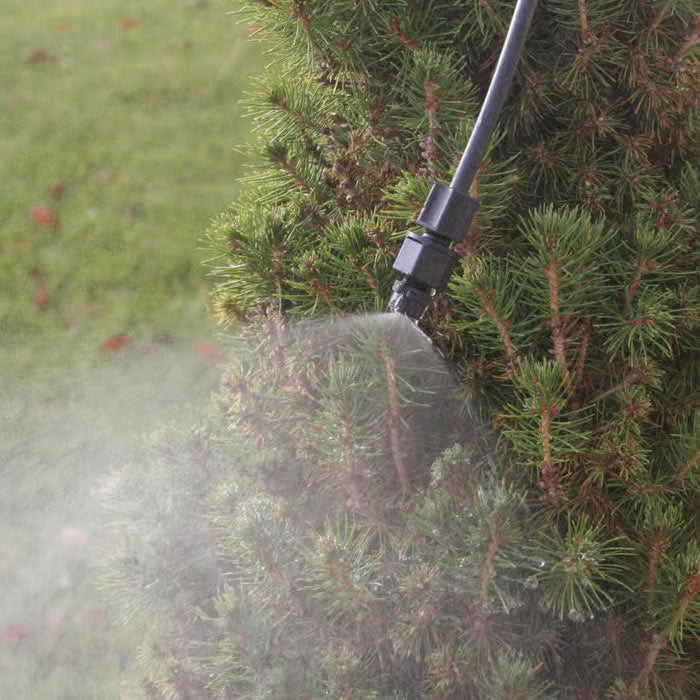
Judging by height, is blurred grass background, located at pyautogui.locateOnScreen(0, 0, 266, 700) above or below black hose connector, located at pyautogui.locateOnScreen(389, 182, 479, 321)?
below

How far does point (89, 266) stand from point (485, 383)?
8.88 feet

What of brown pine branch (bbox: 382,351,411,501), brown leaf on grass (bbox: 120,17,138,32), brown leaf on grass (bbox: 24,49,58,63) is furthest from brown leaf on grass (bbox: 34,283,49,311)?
brown pine branch (bbox: 382,351,411,501)

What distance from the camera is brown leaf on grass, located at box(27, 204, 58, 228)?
11.6 feet

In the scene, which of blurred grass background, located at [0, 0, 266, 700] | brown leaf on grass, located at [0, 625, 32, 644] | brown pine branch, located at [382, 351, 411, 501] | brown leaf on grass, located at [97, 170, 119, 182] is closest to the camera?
brown pine branch, located at [382, 351, 411, 501]

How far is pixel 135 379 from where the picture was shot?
3045 millimetres

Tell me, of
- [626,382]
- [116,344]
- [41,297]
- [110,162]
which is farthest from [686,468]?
[110,162]

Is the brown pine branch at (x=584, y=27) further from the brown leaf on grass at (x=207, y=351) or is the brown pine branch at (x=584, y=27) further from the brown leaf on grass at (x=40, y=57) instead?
the brown leaf on grass at (x=40, y=57)

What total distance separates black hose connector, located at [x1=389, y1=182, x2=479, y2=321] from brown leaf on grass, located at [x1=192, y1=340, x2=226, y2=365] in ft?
7.52

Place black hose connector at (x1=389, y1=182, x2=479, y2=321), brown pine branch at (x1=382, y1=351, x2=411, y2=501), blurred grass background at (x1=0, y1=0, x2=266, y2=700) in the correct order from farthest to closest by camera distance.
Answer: blurred grass background at (x1=0, y1=0, x2=266, y2=700)
brown pine branch at (x1=382, y1=351, x2=411, y2=501)
black hose connector at (x1=389, y1=182, x2=479, y2=321)

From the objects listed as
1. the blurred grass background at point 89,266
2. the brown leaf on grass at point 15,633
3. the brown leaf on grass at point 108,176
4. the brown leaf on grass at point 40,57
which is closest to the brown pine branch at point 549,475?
the blurred grass background at point 89,266

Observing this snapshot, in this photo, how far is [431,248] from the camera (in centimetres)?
86

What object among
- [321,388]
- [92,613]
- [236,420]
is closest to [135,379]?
[92,613]

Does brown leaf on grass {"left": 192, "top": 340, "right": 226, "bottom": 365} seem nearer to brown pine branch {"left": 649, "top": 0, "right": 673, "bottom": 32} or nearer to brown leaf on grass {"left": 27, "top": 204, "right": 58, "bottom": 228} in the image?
brown leaf on grass {"left": 27, "top": 204, "right": 58, "bottom": 228}

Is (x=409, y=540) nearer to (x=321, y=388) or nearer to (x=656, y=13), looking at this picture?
(x=321, y=388)
